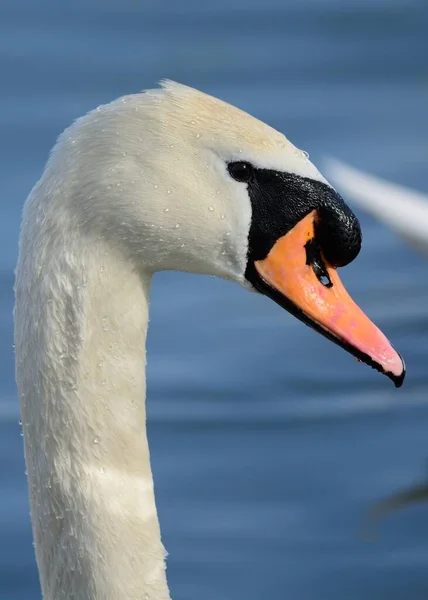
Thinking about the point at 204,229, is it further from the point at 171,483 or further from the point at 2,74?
the point at 2,74

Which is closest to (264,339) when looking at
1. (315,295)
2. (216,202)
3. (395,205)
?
(395,205)

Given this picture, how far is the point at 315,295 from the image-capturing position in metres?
2.96

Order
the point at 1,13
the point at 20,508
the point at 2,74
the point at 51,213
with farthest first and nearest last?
the point at 1,13
the point at 2,74
the point at 20,508
the point at 51,213

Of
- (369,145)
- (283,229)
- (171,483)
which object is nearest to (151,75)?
(369,145)

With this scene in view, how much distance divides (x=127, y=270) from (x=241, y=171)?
25 centimetres

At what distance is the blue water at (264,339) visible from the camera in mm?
4727

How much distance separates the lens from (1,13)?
771 centimetres

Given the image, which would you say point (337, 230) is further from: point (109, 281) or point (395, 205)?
point (395, 205)

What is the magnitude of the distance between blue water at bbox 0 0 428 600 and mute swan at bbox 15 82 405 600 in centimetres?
161

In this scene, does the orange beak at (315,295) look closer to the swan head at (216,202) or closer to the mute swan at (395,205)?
the swan head at (216,202)

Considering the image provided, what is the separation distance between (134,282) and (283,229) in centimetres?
29

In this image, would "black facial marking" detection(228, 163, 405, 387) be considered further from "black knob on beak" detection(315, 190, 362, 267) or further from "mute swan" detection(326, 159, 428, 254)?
"mute swan" detection(326, 159, 428, 254)

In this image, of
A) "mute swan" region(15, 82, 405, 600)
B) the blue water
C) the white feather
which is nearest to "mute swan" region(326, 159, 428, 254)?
the blue water

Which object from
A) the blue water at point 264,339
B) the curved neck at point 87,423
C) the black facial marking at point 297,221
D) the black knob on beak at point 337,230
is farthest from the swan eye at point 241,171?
the blue water at point 264,339
